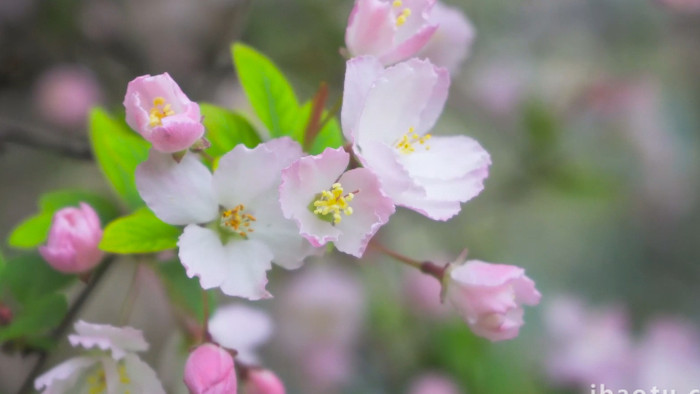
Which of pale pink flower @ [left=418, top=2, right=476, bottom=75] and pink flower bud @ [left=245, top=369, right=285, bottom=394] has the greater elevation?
pale pink flower @ [left=418, top=2, right=476, bottom=75]

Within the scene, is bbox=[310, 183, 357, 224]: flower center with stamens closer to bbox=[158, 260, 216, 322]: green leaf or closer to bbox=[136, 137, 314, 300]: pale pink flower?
bbox=[136, 137, 314, 300]: pale pink flower

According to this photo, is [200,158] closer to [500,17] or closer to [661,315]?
[500,17]

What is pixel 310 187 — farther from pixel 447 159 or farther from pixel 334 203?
pixel 447 159

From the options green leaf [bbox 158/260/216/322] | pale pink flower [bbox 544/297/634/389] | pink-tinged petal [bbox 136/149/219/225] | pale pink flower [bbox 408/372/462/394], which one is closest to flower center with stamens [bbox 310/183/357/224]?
pink-tinged petal [bbox 136/149/219/225]

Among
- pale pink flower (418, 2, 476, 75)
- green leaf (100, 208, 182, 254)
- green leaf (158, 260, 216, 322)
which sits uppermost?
pale pink flower (418, 2, 476, 75)

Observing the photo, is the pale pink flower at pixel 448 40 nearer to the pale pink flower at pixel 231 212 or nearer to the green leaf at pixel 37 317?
the pale pink flower at pixel 231 212

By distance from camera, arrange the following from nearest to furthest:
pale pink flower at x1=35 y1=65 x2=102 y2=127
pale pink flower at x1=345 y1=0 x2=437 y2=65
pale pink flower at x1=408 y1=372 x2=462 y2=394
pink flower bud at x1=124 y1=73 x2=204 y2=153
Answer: pink flower bud at x1=124 y1=73 x2=204 y2=153 < pale pink flower at x1=345 y1=0 x2=437 y2=65 < pale pink flower at x1=408 y1=372 x2=462 y2=394 < pale pink flower at x1=35 y1=65 x2=102 y2=127
